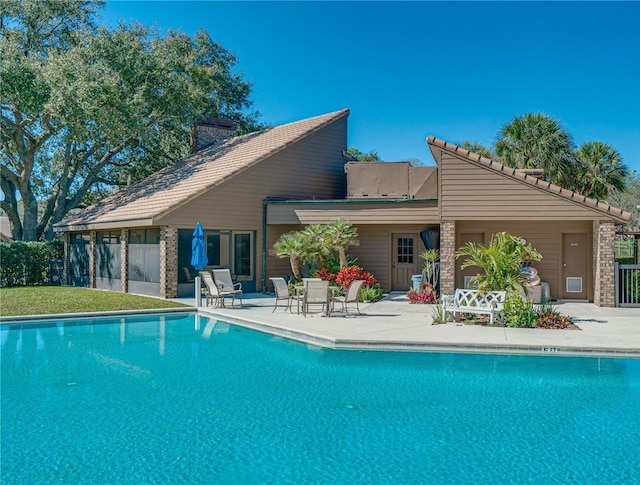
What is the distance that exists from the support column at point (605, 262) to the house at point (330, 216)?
3 centimetres

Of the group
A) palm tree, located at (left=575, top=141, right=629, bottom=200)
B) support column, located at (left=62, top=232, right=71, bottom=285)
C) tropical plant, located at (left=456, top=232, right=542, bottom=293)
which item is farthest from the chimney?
tropical plant, located at (left=456, top=232, right=542, bottom=293)

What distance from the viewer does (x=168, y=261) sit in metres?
16.9

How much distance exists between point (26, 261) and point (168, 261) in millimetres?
8252

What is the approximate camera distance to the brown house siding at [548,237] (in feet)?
54.2

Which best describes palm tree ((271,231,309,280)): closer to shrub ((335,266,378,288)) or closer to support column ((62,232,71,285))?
shrub ((335,266,378,288))

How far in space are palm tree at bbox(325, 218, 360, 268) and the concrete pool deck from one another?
3214mm

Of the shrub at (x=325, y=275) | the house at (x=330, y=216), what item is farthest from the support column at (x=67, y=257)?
the shrub at (x=325, y=275)

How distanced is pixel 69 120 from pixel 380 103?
17.0 m

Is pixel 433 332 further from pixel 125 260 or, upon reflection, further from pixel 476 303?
pixel 125 260

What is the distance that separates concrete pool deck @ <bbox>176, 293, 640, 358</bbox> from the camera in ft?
30.8

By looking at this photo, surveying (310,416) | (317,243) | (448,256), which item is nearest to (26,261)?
(317,243)

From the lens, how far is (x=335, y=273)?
17734 millimetres

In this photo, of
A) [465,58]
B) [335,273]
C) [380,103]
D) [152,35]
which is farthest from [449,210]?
[152,35]

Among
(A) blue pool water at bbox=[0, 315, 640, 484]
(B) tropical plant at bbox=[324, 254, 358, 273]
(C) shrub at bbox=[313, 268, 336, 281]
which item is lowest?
(A) blue pool water at bbox=[0, 315, 640, 484]
